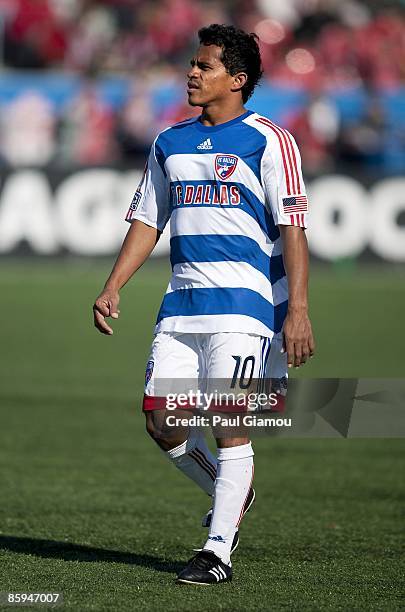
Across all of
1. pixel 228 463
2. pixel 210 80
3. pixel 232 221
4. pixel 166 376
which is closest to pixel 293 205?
pixel 232 221

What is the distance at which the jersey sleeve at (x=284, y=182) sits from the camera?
503 centimetres

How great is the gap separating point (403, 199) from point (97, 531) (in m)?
13.6

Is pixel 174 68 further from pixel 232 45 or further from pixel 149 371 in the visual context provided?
pixel 149 371

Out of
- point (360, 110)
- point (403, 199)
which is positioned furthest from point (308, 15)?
point (403, 199)

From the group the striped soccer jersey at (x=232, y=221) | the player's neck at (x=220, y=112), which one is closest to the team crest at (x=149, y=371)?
the striped soccer jersey at (x=232, y=221)

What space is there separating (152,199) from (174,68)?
17.4 m

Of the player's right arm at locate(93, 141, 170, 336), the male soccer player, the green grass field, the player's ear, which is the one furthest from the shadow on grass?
the player's ear

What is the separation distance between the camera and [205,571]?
4.98 meters

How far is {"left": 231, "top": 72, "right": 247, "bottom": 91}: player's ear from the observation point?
5.23 m

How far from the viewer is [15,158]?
68.4 feet

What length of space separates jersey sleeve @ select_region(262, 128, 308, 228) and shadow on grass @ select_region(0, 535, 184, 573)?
61.9 inches

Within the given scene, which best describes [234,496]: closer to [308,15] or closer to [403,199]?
[403,199]

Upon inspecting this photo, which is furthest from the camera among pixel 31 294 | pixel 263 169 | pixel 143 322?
pixel 31 294

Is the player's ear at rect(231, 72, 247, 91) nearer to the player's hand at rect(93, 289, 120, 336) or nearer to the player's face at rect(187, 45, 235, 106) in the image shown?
the player's face at rect(187, 45, 235, 106)
